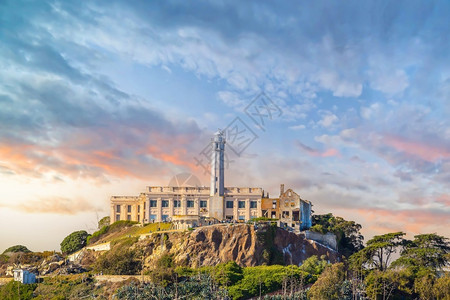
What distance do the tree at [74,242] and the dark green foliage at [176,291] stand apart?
32879 mm

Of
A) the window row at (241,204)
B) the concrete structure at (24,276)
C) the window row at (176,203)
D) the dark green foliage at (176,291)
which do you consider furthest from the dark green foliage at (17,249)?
the dark green foliage at (176,291)

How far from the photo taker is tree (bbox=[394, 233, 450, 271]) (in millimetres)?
70375

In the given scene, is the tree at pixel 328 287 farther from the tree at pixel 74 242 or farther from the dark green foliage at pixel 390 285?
the tree at pixel 74 242

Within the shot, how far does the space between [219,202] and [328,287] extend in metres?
29.6

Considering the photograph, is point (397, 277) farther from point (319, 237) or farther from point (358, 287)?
point (319, 237)

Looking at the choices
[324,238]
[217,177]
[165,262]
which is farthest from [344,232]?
[165,262]

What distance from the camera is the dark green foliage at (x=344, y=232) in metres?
86.9

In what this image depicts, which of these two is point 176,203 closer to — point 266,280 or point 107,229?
point 107,229

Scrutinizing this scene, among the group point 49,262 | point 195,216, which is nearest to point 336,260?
point 195,216

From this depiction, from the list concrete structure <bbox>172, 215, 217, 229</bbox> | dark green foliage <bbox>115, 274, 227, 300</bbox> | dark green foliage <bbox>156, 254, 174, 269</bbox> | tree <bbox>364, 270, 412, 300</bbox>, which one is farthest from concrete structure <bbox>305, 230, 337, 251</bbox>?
dark green foliage <bbox>156, 254, 174, 269</bbox>

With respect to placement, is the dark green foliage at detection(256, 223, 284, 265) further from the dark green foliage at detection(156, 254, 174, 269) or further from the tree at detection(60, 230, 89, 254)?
the tree at detection(60, 230, 89, 254)

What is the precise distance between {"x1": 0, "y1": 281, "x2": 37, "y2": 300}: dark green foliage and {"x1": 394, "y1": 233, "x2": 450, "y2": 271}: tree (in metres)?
47.4

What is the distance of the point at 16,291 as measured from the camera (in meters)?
67.3

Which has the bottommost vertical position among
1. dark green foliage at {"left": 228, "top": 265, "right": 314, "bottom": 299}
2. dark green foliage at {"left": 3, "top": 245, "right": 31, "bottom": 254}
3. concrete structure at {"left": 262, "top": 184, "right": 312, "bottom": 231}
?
dark green foliage at {"left": 228, "top": 265, "right": 314, "bottom": 299}
